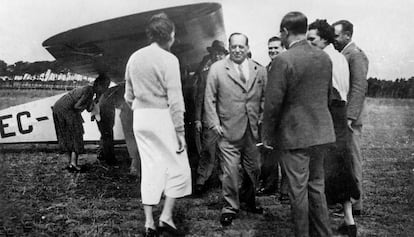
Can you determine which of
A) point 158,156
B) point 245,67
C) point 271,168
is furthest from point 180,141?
point 271,168

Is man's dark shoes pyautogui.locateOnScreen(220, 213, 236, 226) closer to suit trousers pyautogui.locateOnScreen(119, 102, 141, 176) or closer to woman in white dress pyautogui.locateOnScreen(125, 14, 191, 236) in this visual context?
woman in white dress pyautogui.locateOnScreen(125, 14, 191, 236)

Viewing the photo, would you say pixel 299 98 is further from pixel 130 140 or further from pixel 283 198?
pixel 130 140

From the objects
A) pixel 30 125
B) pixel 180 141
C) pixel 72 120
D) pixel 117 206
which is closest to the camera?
pixel 180 141

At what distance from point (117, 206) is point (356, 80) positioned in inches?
102

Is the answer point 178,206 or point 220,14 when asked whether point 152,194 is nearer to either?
point 178,206

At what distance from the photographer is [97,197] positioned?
4.18 m

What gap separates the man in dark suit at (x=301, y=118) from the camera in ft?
8.55

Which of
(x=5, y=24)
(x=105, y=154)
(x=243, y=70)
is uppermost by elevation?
(x=5, y=24)

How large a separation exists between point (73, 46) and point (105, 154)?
1.89 m

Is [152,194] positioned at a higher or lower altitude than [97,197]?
higher

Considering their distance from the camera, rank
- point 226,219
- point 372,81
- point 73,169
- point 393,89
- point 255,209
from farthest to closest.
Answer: point 372,81 < point 393,89 < point 73,169 < point 255,209 < point 226,219

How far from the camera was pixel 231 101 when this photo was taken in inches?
141

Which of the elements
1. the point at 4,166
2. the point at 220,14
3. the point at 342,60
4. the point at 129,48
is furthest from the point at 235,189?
the point at 4,166

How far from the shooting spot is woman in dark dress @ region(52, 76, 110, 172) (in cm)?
549
